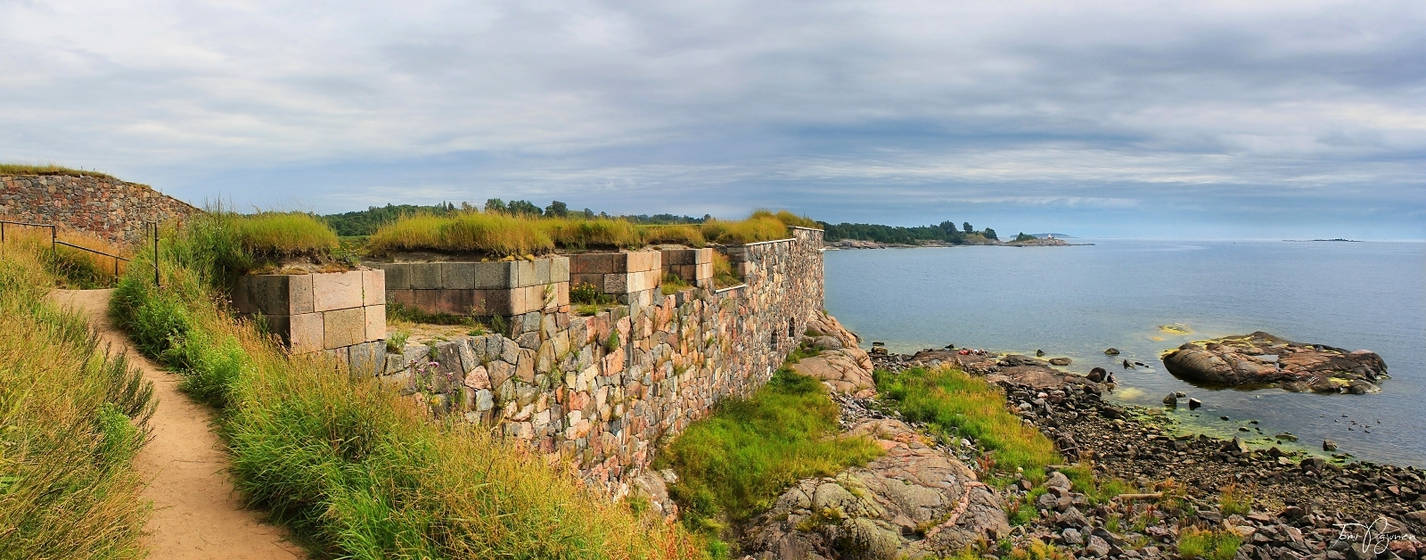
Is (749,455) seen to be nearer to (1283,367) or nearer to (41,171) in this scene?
(41,171)

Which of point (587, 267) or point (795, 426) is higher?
point (587, 267)

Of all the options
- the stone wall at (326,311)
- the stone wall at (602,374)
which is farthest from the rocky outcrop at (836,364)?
the stone wall at (326,311)

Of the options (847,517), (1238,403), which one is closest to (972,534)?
(847,517)

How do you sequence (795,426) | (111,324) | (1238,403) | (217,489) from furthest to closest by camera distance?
(1238,403)
(795,426)
(111,324)
(217,489)

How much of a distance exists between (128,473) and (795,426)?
10.5m

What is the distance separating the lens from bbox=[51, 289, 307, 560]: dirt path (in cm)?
406

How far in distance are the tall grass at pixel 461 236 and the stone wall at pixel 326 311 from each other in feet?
6.66

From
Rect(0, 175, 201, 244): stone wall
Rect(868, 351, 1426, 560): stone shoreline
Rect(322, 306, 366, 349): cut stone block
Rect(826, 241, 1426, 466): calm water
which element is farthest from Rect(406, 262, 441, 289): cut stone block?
Rect(826, 241, 1426, 466): calm water

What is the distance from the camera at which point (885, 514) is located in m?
9.91

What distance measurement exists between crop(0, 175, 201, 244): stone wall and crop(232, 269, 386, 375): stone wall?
14.1m

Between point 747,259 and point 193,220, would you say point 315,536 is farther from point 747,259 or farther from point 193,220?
point 747,259

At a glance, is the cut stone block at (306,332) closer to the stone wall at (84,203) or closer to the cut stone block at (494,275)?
the cut stone block at (494,275)

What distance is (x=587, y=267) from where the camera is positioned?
9797 millimetres

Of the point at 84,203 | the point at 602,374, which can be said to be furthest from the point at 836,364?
the point at 84,203
